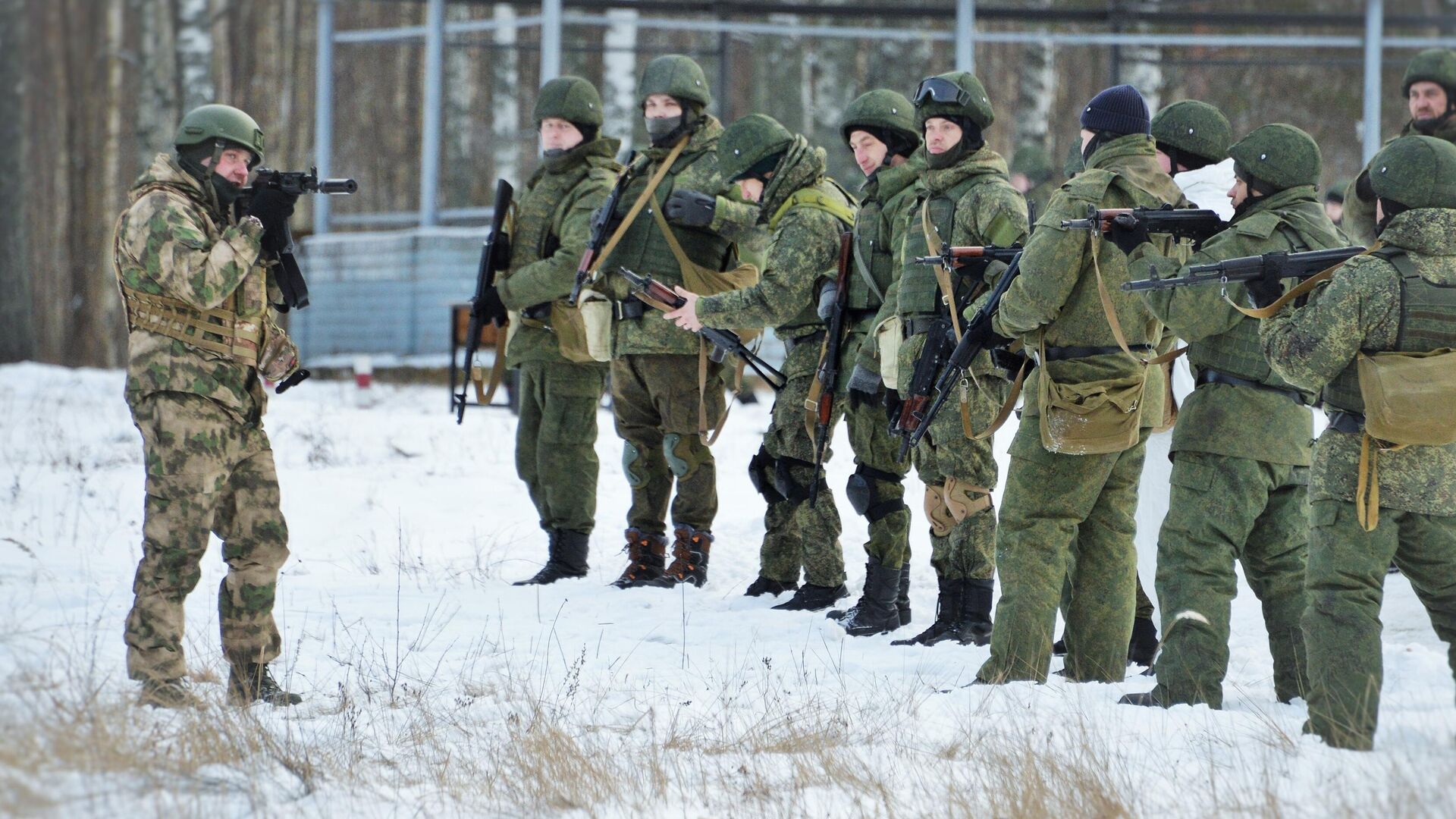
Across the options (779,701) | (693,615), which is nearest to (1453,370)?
(779,701)

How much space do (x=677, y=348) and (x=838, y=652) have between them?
1.62 meters

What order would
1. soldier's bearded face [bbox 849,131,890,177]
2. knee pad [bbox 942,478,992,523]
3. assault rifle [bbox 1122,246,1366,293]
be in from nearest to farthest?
assault rifle [bbox 1122,246,1366,293]
knee pad [bbox 942,478,992,523]
soldier's bearded face [bbox 849,131,890,177]

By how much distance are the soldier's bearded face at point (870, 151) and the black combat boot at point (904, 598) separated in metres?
1.58

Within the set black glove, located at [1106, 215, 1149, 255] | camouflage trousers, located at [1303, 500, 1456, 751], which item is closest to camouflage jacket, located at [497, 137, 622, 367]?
black glove, located at [1106, 215, 1149, 255]

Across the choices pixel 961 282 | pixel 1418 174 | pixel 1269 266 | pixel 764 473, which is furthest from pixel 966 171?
pixel 1418 174

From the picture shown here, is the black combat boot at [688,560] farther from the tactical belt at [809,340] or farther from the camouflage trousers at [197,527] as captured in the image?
the camouflage trousers at [197,527]

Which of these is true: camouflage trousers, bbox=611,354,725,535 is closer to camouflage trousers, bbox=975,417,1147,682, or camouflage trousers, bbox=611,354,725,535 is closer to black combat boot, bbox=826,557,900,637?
black combat boot, bbox=826,557,900,637

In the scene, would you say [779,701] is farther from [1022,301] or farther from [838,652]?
[1022,301]

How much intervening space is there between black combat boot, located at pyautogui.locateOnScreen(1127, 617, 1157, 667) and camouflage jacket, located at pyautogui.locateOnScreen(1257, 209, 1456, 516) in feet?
6.43

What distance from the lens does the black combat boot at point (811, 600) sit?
21.5 feet

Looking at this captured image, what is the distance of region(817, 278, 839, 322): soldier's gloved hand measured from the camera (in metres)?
6.30

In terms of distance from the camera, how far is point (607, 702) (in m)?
4.92

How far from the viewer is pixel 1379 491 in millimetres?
3982

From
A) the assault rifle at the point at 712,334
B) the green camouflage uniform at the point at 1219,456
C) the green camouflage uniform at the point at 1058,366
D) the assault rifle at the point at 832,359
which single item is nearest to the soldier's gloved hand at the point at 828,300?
the assault rifle at the point at 832,359
